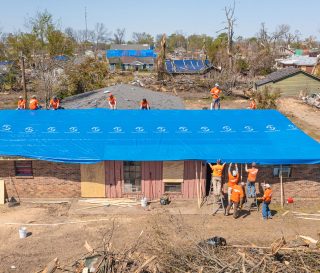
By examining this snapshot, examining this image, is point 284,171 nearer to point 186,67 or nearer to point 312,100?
point 312,100

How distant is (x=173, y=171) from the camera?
16375mm

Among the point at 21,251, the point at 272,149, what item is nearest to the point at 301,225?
the point at 272,149

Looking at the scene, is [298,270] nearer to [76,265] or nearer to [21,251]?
[76,265]

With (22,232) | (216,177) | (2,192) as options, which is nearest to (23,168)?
(2,192)

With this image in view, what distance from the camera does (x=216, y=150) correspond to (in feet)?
53.3

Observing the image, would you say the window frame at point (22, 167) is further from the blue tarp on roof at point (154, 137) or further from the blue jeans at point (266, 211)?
the blue jeans at point (266, 211)

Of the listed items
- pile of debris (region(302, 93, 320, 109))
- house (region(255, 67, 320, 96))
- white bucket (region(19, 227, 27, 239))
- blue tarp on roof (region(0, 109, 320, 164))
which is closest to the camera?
white bucket (region(19, 227, 27, 239))

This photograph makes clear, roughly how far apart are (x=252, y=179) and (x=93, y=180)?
22.8ft

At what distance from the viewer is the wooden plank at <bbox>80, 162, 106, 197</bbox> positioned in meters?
16.5

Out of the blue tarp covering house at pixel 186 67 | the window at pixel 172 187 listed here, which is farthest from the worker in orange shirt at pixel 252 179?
the blue tarp covering house at pixel 186 67

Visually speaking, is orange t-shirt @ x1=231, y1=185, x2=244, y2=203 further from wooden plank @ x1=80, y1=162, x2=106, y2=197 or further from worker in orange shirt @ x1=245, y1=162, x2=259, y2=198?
wooden plank @ x1=80, y1=162, x2=106, y2=197

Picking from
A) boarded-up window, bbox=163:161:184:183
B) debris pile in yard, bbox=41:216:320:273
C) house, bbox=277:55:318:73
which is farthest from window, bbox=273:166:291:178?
house, bbox=277:55:318:73

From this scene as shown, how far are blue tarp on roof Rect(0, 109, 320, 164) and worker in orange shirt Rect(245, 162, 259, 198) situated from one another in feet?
1.44

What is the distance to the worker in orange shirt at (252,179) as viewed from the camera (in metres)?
15.5
